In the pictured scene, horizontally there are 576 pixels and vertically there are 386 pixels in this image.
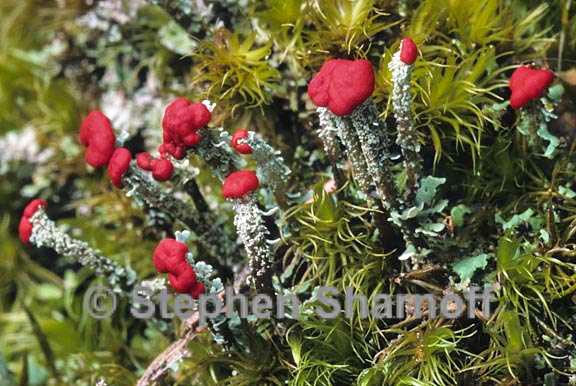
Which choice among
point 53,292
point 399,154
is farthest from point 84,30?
point 399,154

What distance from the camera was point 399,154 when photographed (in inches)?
54.6

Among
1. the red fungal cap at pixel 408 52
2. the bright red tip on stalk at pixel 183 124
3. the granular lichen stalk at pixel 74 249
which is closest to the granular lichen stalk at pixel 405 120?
the red fungal cap at pixel 408 52

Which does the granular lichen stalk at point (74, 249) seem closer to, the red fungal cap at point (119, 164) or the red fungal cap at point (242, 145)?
the red fungal cap at point (119, 164)

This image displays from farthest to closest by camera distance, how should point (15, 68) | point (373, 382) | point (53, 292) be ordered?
1. point (15, 68)
2. point (53, 292)
3. point (373, 382)

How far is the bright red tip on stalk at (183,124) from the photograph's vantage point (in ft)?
4.09

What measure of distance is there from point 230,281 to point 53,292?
2.30ft

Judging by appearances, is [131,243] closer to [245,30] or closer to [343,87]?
[245,30]

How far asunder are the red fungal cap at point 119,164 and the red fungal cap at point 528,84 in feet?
2.48

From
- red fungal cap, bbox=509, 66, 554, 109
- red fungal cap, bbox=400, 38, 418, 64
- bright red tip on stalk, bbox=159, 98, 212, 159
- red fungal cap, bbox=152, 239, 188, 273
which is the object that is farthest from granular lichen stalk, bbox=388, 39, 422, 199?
red fungal cap, bbox=152, 239, 188, 273

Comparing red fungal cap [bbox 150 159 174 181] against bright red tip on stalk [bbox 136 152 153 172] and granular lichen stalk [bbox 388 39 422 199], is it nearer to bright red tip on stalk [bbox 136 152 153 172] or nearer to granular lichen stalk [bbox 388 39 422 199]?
bright red tip on stalk [bbox 136 152 153 172]

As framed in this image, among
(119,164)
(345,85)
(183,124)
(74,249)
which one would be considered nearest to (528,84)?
(345,85)

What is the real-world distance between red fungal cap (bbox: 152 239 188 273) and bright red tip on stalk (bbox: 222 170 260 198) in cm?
13

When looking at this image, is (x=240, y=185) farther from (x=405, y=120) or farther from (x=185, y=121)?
(x=405, y=120)

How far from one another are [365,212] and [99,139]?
557 mm
